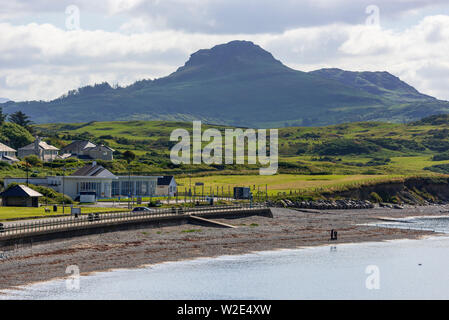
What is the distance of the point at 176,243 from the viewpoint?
76312 millimetres

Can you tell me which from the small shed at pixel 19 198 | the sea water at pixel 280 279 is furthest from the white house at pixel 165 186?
the sea water at pixel 280 279

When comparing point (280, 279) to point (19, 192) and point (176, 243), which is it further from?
point (19, 192)

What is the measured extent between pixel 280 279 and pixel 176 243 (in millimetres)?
17799

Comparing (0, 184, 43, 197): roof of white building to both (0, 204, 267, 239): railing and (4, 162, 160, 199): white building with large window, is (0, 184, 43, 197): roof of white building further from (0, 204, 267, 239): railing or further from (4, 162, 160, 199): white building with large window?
(4, 162, 160, 199): white building with large window

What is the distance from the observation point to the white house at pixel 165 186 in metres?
130

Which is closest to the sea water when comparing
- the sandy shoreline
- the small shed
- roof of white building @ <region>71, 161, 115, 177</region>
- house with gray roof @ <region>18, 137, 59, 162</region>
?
the sandy shoreline

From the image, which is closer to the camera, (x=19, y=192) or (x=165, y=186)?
(x=19, y=192)

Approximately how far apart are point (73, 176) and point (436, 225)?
57438mm

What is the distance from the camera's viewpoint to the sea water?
177 ft

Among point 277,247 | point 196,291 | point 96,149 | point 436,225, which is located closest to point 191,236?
point 277,247

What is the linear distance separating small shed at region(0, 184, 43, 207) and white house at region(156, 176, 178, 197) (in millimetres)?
36480

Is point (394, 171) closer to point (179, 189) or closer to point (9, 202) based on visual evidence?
point (179, 189)

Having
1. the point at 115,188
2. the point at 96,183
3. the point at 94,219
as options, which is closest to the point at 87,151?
the point at 115,188
